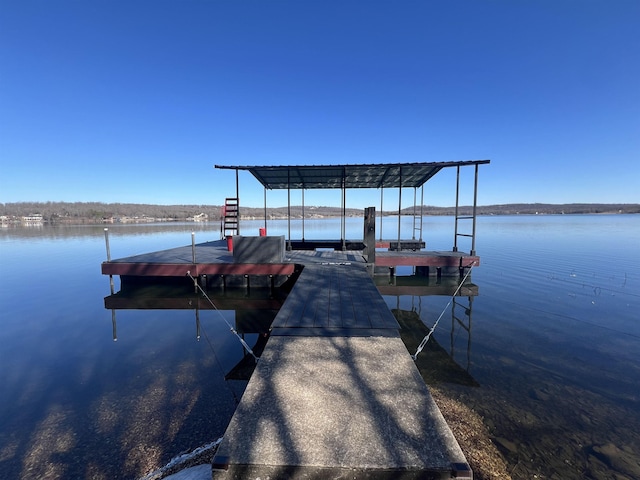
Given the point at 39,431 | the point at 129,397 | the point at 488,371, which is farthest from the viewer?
the point at 488,371

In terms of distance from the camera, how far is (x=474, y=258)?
1123 cm

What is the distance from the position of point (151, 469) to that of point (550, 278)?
16202 mm

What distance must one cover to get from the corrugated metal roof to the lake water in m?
5.31

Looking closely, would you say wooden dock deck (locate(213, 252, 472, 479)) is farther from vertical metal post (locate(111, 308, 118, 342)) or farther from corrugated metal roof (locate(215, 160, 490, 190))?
corrugated metal roof (locate(215, 160, 490, 190))

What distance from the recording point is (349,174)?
45.0 ft

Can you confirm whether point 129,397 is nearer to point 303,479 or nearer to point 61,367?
point 61,367

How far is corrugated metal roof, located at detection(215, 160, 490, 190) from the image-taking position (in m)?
11.7

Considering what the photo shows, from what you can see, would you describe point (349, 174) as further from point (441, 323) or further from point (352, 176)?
point (441, 323)

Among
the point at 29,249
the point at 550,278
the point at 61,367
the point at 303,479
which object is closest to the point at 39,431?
the point at 61,367

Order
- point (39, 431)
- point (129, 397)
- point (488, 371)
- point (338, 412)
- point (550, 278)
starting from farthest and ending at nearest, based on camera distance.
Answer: point (550, 278) → point (488, 371) → point (129, 397) → point (39, 431) → point (338, 412)

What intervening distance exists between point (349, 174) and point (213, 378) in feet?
35.6

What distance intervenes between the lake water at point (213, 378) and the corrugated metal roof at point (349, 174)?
5309mm

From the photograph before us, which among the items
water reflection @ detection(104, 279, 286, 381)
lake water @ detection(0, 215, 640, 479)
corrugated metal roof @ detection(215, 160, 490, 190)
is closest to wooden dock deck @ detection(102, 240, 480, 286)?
water reflection @ detection(104, 279, 286, 381)

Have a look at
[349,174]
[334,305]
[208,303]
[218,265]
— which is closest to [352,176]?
[349,174]
